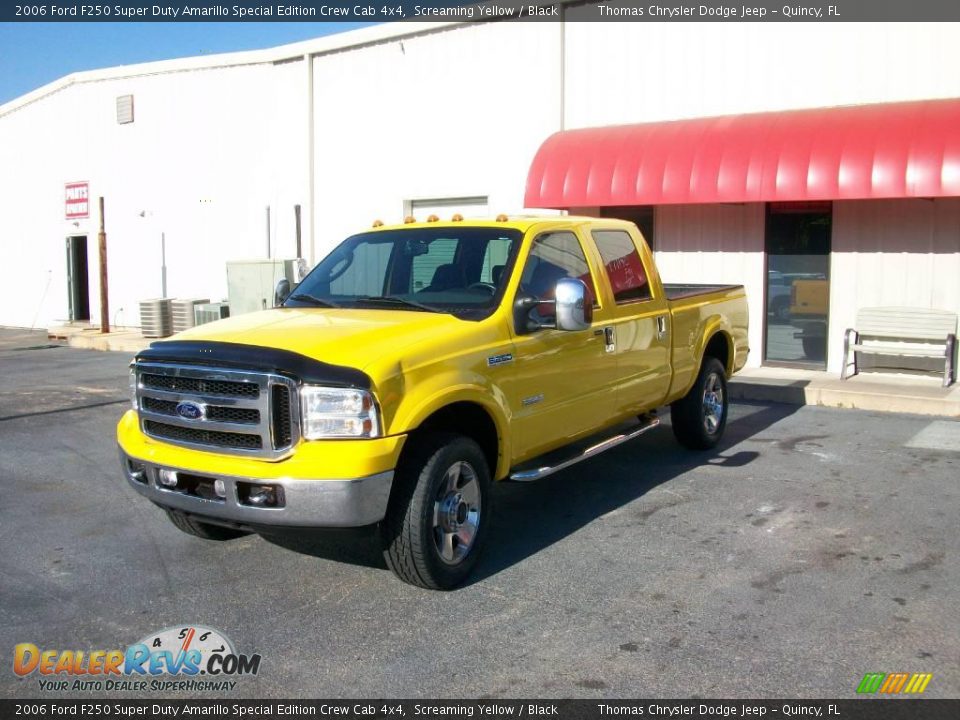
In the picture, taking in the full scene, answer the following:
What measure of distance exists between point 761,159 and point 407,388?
8.56 meters

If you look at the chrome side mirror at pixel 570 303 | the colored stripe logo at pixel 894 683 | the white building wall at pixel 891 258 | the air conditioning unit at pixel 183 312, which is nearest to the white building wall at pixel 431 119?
the air conditioning unit at pixel 183 312

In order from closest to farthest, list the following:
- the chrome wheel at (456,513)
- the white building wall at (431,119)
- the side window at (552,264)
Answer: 1. the chrome wheel at (456,513)
2. the side window at (552,264)
3. the white building wall at (431,119)

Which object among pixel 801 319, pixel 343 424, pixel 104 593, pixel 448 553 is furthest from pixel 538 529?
pixel 801 319

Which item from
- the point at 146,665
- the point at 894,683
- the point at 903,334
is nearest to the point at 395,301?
the point at 146,665

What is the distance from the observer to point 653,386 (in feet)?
23.3

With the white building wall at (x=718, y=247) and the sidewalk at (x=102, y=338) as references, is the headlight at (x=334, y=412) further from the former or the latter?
the sidewalk at (x=102, y=338)

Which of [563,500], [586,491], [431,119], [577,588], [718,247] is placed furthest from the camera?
[431,119]

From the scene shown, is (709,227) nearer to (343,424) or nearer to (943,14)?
(943,14)

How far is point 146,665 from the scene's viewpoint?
4.23 metres

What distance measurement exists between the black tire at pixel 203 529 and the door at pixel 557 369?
1879 mm

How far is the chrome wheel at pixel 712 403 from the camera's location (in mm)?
8266

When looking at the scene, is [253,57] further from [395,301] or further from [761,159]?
[395,301]

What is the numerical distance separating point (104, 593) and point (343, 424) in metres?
1.77

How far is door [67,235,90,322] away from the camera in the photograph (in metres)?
23.2
